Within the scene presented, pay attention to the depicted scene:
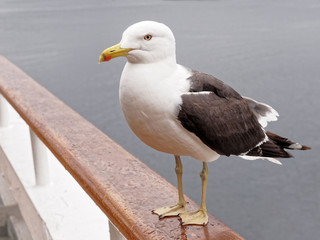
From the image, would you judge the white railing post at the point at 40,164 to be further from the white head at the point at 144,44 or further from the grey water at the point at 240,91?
the grey water at the point at 240,91

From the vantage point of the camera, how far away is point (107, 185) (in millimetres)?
799

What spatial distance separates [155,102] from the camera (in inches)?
22.6

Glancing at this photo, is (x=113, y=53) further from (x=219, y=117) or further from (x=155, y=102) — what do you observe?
(x=219, y=117)

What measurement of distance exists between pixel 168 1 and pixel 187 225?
14354mm

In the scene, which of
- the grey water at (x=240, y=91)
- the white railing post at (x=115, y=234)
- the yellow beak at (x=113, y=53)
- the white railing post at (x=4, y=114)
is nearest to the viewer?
the yellow beak at (x=113, y=53)

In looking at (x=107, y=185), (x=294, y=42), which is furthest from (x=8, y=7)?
(x=107, y=185)

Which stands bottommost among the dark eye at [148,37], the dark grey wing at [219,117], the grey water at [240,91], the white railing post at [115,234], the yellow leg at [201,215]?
the grey water at [240,91]

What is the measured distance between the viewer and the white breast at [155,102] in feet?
1.88

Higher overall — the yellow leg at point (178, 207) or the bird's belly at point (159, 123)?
the bird's belly at point (159, 123)

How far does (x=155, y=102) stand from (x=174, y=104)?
3cm

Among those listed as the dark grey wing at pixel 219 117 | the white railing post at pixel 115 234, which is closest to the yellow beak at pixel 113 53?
the dark grey wing at pixel 219 117

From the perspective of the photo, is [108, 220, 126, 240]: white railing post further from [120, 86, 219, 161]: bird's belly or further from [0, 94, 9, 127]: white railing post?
[0, 94, 9, 127]: white railing post

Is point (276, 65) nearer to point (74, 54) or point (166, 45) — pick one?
point (74, 54)

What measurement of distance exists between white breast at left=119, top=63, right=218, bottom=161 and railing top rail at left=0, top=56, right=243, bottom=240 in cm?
17
